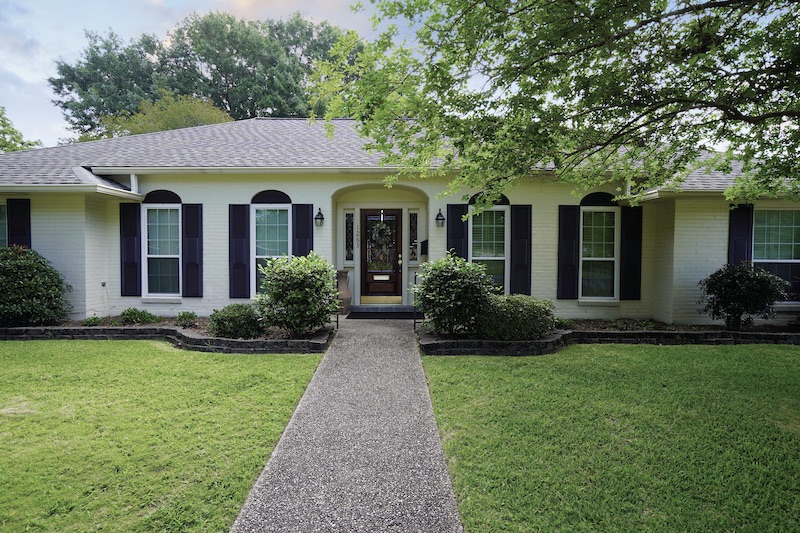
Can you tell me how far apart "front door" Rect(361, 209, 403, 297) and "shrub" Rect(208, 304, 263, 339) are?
3.57 m

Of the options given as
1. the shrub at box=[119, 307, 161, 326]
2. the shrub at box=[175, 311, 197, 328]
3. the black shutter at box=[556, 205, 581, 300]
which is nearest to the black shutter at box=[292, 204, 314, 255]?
the shrub at box=[175, 311, 197, 328]

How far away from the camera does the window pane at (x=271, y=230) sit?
841cm

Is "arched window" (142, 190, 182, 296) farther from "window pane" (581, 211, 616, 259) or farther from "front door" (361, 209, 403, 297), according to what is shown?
"window pane" (581, 211, 616, 259)

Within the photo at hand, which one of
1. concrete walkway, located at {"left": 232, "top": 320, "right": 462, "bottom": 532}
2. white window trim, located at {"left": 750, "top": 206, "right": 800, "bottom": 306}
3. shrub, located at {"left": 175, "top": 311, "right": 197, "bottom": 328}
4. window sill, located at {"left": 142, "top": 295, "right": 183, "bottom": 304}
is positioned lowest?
concrete walkway, located at {"left": 232, "top": 320, "right": 462, "bottom": 532}

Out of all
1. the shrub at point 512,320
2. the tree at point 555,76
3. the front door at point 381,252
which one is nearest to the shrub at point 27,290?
the front door at point 381,252

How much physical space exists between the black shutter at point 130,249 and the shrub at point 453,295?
237 inches

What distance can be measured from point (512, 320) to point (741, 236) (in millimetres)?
5401

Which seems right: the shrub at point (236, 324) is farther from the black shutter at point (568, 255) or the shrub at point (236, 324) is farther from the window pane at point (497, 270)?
the black shutter at point (568, 255)

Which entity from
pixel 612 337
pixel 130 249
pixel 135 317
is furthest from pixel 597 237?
pixel 130 249

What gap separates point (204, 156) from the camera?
859cm

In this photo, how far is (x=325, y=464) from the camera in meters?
3.07

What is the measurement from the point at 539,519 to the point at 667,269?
7.37 metres

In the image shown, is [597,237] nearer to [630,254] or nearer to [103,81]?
[630,254]

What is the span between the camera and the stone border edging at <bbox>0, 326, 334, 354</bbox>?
6211 mm
